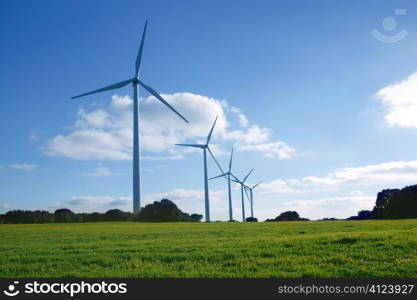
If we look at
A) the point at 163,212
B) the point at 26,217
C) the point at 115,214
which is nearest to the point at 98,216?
the point at 115,214

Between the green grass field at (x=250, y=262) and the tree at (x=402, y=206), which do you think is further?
the tree at (x=402, y=206)

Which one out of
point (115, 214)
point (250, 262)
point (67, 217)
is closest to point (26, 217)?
point (67, 217)

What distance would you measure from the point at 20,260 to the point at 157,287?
9.88 m

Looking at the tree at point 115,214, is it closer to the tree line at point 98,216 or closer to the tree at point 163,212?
the tree line at point 98,216

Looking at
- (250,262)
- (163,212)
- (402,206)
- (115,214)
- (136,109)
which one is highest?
(136,109)

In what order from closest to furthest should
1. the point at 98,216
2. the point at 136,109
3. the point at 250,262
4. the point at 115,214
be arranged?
the point at 250,262
the point at 136,109
the point at 98,216
the point at 115,214

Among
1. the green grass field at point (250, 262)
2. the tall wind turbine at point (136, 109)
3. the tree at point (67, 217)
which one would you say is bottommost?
the green grass field at point (250, 262)

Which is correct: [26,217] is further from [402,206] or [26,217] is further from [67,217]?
[402,206]

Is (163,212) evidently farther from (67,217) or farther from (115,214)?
(67,217)

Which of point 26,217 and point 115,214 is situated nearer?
point 26,217

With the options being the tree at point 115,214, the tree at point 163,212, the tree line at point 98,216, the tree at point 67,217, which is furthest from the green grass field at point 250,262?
the tree at point 115,214

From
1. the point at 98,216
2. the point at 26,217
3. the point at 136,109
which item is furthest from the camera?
the point at 98,216

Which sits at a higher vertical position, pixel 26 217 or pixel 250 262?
pixel 26 217

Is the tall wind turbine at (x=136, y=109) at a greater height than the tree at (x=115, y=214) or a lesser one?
greater
